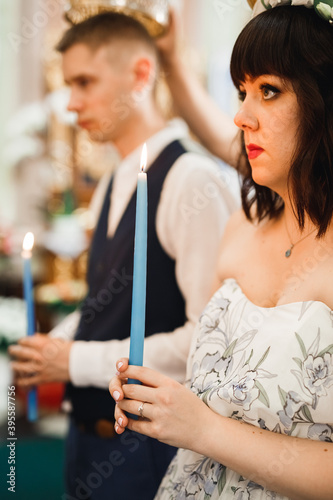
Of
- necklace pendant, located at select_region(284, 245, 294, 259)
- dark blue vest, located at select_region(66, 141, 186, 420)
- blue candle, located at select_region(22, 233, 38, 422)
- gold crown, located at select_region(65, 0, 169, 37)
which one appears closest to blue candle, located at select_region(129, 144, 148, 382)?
necklace pendant, located at select_region(284, 245, 294, 259)

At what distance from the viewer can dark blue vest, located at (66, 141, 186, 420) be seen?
1.65m

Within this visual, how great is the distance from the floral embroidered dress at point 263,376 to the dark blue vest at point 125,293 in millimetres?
509

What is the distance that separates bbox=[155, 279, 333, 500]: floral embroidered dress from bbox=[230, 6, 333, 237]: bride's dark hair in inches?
8.1

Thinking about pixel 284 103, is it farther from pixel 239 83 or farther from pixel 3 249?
pixel 3 249

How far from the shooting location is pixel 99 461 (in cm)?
167

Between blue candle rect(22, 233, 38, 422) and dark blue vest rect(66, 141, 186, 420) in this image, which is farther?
dark blue vest rect(66, 141, 186, 420)

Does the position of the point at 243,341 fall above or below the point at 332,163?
below

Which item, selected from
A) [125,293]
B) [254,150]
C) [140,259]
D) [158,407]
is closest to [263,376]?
[158,407]

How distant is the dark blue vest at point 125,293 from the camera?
1654 millimetres

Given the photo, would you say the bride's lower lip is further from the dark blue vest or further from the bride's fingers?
the dark blue vest

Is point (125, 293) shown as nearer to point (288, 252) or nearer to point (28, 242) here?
point (28, 242)

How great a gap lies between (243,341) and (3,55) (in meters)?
4.50

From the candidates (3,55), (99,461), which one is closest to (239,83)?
(99,461)

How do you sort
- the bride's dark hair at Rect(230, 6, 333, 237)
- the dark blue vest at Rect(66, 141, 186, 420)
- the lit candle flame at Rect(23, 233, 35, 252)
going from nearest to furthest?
the bride's dark hair at Rect(230, 6, 333, 237) < the lit candle flame at Rect(23, 233, 35, 252) < the dark blue vest at Rect(66, 141, 186, 420)
